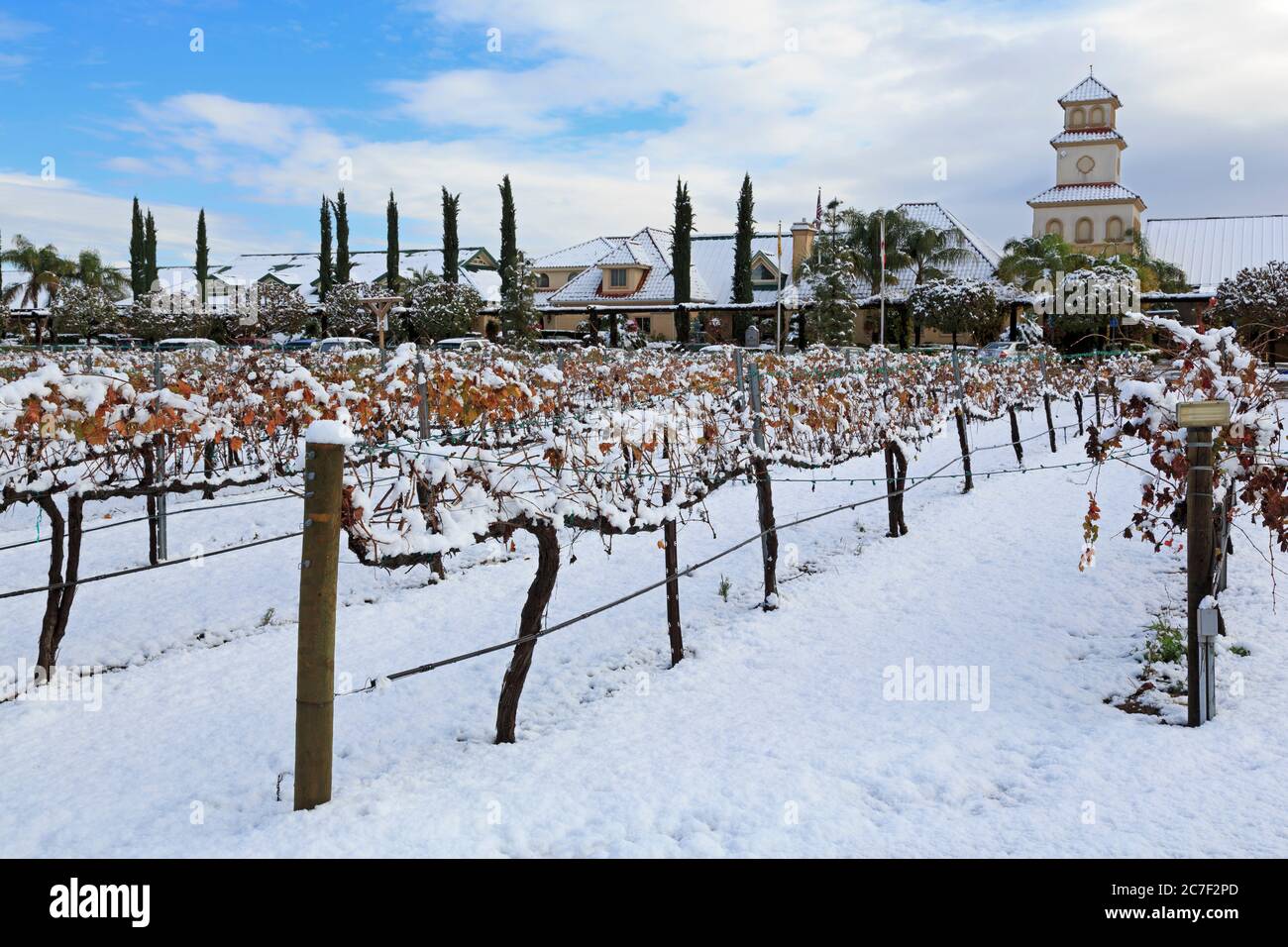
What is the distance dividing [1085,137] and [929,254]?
66.5 feet

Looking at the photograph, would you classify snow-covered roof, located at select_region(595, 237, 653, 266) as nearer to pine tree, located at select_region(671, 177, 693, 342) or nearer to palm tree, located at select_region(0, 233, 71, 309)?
pine tree, located at select_region(671, 177, 693, 342)

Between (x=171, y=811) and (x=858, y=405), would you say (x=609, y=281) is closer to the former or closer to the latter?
(x=858, y=405)

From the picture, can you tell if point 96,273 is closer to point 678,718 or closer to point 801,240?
point 801,240

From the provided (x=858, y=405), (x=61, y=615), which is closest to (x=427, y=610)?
(x=61, y=615)

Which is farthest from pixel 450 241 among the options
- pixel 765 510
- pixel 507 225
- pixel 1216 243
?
pixel 765 510

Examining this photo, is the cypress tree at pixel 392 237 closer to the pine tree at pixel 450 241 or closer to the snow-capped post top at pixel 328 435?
the pine tree at pixel 450 241

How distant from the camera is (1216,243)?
55.8m

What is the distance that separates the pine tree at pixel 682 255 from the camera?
4781 cm

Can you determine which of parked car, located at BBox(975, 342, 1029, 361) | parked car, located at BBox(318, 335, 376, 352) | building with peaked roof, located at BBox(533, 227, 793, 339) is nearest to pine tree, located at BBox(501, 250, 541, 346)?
building with peaked roof, located at BBox(533, 227, 793, 339)

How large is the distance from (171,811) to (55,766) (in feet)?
3.40

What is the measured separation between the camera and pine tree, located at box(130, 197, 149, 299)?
5794 cm

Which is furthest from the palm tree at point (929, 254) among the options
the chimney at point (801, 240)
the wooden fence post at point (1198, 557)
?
the wooden fence post at point (1198, 557)

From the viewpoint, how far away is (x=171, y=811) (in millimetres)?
4820

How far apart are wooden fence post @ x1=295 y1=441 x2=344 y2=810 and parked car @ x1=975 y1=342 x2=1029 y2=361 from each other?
14337 mm
